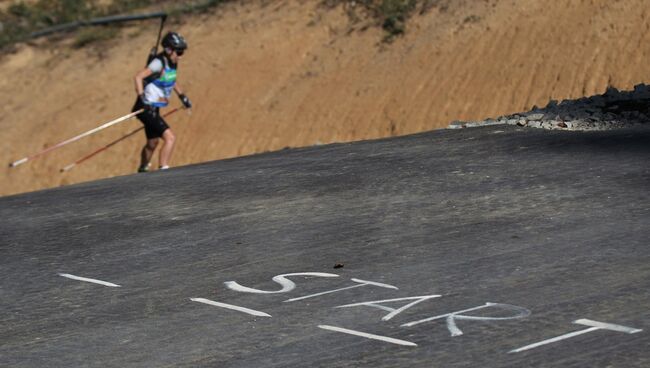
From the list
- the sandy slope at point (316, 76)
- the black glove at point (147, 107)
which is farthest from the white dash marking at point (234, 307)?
the sandy slope at point (316, 76)

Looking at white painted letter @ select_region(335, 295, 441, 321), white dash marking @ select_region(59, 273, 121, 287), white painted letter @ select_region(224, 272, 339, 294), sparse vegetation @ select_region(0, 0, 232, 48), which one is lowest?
white painted letter @ select_region(335, 295, 441, 321)

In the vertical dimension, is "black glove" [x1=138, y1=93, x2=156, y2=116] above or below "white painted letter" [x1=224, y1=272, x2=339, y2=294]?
above

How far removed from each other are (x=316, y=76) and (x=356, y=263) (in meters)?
18.6

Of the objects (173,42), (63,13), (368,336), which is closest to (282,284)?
(368,336)

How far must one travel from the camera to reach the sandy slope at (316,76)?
24.7m

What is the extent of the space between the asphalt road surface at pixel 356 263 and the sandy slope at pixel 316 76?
10.0m

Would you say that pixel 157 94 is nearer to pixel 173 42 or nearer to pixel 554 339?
pixel 173 42

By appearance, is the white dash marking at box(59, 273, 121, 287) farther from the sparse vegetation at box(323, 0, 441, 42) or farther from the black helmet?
the sparse vegetation at box(323, 0, 441, 42)

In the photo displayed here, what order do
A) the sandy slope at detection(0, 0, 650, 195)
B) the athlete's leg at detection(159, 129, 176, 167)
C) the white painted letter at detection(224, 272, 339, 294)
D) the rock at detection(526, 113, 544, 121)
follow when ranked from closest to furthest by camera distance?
the white painted letter at detection(224, 272, 339, 294) → the rock at detection(526, 113, 544, 121) → the athlete's leg at detection(159, 129, 176, 167) → the sandy slope at detection(0, 0, 650, 195)

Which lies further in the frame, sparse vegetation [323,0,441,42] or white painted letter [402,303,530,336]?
sparse vegetation [323,0,441,42]

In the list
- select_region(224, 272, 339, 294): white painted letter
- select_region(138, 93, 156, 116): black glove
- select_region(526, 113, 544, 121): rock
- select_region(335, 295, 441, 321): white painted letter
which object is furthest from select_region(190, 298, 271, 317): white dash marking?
select_region(138, 93, 156, 116): black glove

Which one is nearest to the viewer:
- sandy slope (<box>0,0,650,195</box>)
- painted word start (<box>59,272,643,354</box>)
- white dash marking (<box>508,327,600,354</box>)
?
white dash marking (<box>508,327,600,354</box>)

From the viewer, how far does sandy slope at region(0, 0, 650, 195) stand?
24.7m

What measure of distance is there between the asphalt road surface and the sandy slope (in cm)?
1004
